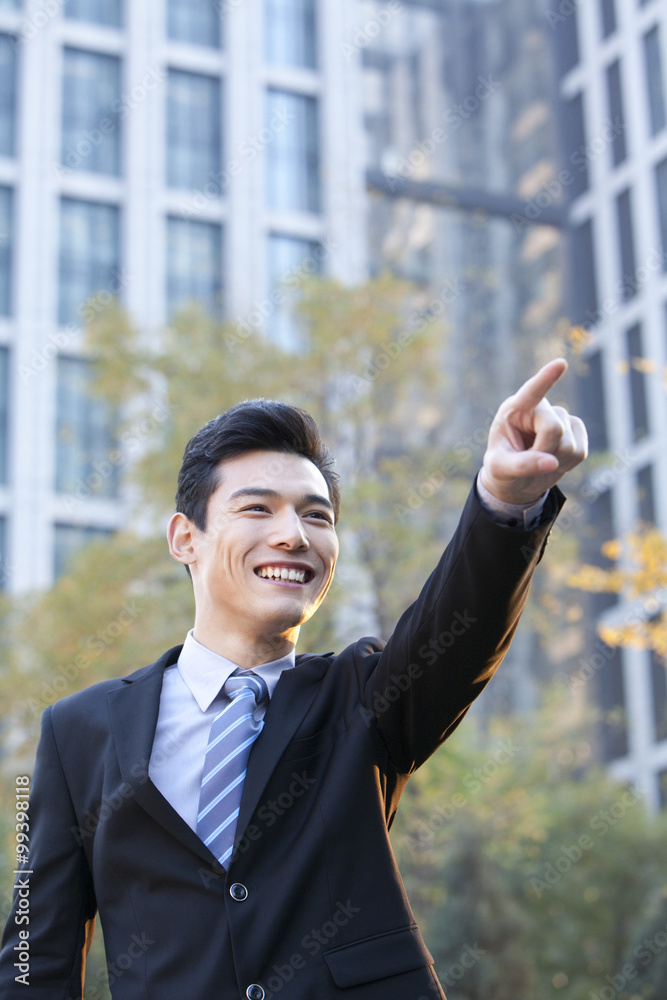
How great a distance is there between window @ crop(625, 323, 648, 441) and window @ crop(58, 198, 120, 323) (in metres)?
12.2

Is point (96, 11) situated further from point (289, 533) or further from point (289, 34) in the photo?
point (289, 533)

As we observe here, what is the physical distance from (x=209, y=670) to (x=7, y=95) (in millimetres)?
29318

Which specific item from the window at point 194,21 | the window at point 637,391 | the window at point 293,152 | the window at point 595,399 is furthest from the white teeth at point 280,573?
the window at point 194,21

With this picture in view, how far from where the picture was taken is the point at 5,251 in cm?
2817

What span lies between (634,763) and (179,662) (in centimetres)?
2821

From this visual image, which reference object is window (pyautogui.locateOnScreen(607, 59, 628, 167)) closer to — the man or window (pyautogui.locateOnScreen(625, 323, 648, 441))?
window (pyautogui.locateOnScreen(625, 323, 648, 441))

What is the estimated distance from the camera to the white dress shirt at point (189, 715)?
217cm

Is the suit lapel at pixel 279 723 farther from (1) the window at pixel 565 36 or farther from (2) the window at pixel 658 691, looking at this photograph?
(1) the window at pixel 565 36

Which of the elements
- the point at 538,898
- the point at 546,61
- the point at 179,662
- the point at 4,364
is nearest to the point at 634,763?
the point at 538,898

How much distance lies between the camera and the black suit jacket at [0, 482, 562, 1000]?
1987 millimetres

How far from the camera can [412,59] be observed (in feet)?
107

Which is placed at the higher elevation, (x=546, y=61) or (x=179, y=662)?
(x=546, y=61)

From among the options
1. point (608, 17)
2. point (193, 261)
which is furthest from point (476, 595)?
point (608, 17)

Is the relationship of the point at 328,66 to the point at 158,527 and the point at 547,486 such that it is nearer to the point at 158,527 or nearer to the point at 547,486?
the point at 158,527
